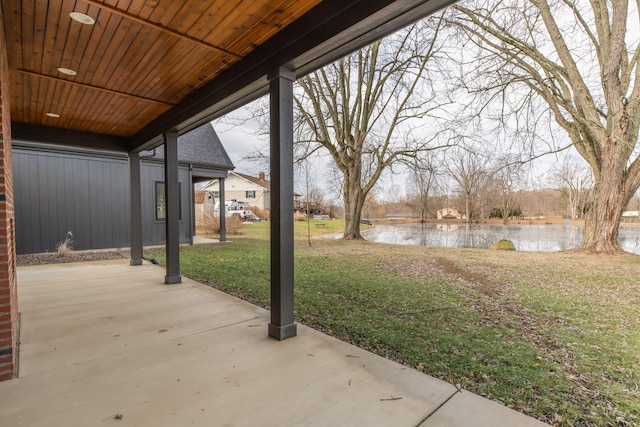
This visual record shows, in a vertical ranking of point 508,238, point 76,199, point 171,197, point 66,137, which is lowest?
point 508,238

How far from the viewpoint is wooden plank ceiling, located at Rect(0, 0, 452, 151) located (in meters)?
2.17

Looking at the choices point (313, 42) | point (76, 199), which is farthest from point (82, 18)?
point (76, 199)

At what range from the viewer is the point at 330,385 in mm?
2061

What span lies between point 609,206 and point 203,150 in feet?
41.7

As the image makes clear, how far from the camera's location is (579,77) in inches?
331

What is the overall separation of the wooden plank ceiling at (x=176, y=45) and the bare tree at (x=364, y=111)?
7969 mm

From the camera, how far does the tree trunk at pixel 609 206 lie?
26.8ft

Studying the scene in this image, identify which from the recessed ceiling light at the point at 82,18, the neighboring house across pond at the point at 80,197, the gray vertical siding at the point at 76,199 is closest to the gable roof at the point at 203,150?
the neighboring house across pond at the point at 80,197

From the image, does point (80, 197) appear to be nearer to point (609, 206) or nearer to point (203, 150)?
point (203, 150)

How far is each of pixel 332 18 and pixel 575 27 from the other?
32.2 ft

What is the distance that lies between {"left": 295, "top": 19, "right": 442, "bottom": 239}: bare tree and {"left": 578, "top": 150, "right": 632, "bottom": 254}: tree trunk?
507 centimetres

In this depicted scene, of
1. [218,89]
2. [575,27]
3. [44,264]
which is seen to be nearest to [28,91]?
[218,89]

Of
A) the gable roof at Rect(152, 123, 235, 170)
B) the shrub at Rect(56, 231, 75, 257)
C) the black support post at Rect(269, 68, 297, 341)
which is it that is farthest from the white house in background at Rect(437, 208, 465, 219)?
the black support post at Rect(269, 68, 297, 341)

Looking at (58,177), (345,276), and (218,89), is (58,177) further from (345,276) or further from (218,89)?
(345,276)
